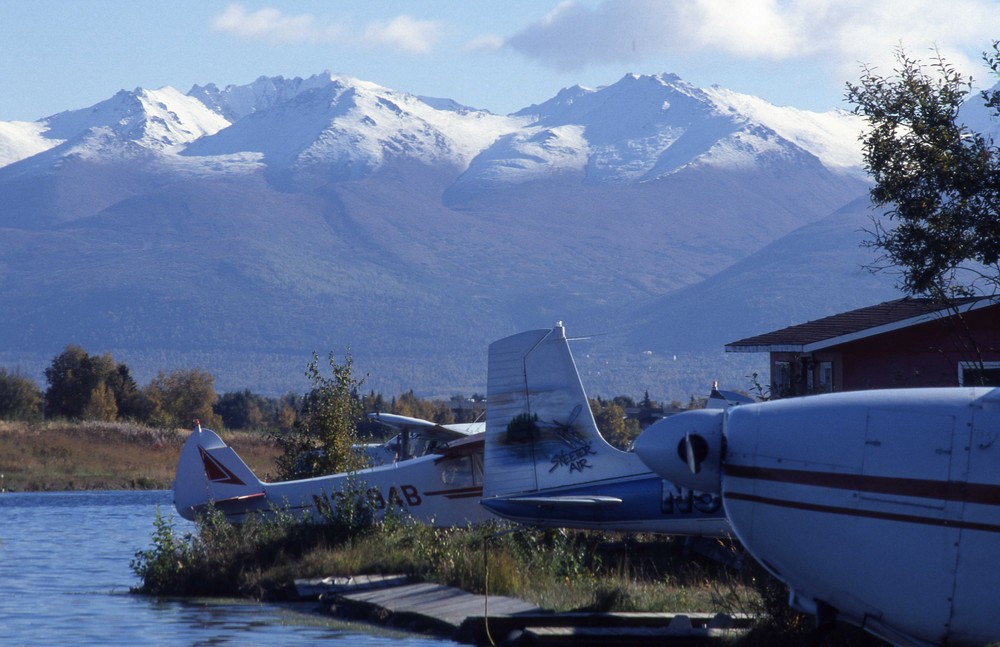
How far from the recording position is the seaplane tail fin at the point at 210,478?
24781 mm

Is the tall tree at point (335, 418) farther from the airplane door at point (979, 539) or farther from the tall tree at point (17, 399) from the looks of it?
the tall tree at point (17, 399)

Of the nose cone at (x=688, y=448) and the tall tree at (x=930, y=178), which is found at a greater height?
the tall tree at (x=930, y=178)

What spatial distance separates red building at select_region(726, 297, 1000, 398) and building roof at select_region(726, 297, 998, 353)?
0.02 m

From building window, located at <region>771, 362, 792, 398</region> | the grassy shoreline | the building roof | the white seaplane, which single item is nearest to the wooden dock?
the white seaplane

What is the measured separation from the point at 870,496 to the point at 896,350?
17.7 metres

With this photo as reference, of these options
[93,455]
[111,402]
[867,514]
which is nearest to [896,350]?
[867,514]

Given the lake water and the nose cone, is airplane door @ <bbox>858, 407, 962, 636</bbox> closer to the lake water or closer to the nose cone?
the nose cone

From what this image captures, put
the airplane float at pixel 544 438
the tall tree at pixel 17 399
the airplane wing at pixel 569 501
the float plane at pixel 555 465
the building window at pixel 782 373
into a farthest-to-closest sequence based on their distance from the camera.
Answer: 1. the tall tree at pixel 17 399
2. the building window at pixel 782 373
3. the airplane float at pixel 544 438
4. the float plane at pixel 555 465
5. the airplane wing at pixel 569 501

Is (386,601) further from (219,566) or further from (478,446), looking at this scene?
(478,446)

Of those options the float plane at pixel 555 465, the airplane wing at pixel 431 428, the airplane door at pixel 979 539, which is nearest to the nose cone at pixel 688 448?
the airplane door at pixel 979 539

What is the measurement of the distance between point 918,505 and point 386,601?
30.6ft

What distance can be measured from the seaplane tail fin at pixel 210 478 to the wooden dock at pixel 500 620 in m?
6.35

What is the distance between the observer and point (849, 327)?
27.4 m

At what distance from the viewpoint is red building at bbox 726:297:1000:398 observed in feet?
81.4
